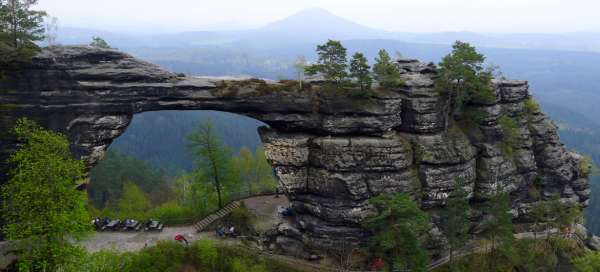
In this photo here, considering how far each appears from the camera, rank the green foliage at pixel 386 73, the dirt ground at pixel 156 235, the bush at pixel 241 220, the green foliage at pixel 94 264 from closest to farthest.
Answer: the green foliage at pixel 94 264
the dirt ground at pixel 156 235
the green foliage at pixel 386 73
the bush at pixel 241 220

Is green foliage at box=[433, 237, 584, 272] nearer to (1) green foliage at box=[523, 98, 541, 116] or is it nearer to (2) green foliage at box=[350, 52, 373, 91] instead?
(1) green foliage at box=[523, 98, 541, 116]

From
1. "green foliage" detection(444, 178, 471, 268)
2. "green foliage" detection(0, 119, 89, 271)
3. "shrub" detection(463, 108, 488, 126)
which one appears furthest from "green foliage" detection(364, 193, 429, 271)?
"green foliage" detection(0, 119, 89, 271)

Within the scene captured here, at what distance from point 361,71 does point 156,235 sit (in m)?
24.4

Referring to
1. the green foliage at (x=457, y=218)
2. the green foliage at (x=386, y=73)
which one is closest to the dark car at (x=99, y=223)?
the green foliage at (x=386, y=73)

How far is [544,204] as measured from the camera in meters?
41.7

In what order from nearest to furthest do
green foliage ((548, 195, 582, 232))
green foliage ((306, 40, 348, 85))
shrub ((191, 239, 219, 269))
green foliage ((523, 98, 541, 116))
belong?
shrub ((191, 239, 219, 269)) < green foliage ((306, 40, 348, 85)) < green foliage ((548, 195, 582, 232)) < green foliage ((523, 98, 541, 116))

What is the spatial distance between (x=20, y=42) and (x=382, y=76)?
106ft

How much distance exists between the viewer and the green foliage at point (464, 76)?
38.7 meters

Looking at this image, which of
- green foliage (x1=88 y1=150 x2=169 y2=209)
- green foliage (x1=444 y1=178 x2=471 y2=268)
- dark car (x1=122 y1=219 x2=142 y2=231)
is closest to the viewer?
green foliage (x1=444 y1=178 x2=471 y2=268)

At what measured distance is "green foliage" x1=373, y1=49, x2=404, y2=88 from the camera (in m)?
38.6

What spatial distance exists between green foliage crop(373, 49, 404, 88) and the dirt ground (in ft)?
54.8

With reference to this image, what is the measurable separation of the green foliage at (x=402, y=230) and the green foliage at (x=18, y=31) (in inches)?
1264

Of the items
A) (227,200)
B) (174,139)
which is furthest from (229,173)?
(174,139)

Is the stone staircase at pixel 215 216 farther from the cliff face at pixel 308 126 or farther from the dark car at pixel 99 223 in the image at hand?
the dark car at pixel 99 223
